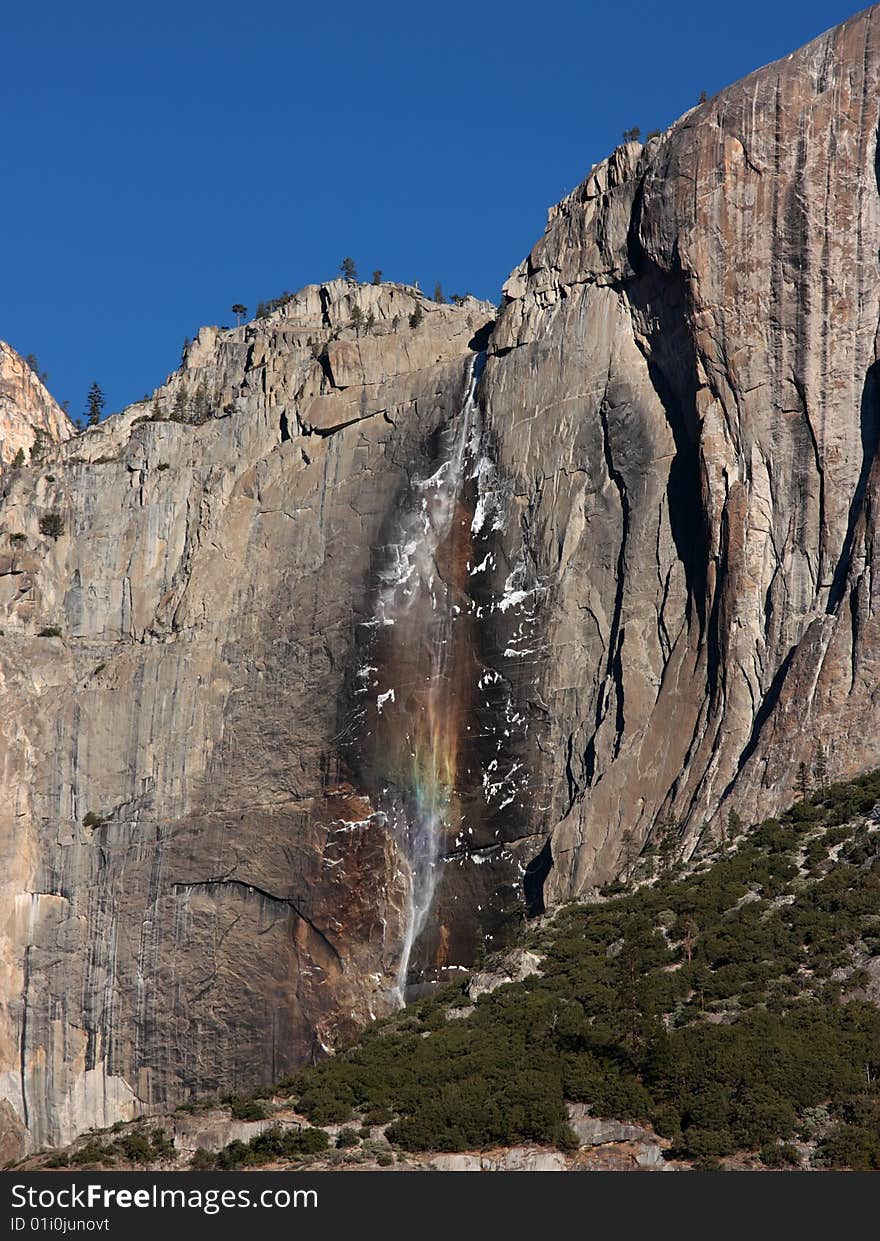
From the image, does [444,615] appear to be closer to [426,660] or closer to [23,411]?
[426,660]

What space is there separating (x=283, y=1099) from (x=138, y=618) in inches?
1438

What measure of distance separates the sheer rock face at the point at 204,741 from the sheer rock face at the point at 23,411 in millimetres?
22246

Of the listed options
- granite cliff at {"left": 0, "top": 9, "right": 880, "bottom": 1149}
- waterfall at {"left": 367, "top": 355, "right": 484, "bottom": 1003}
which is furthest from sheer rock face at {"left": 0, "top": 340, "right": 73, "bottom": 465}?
waterfall at {"left": 367, "top": 355, "right": 484, "bottom": 1003}

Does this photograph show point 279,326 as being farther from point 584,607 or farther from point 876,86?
point 876,86

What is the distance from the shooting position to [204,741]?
9638cm

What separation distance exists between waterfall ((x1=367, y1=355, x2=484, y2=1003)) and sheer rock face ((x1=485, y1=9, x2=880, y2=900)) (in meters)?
3.47

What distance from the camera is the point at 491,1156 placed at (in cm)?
6150

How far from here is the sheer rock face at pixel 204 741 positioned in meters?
91.5

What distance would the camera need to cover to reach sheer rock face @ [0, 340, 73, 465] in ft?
420

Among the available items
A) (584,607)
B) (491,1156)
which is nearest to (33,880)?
(584,607)

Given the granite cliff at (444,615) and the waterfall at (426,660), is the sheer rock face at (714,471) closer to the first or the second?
the granite cliff at (444,615)

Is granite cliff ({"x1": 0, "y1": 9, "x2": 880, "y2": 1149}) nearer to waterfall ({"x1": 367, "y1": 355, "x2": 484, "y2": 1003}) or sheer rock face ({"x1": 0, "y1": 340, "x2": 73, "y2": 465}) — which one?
waterfall ({"x1": 367, "y1": 355, "x2": 484, "y2": 1003})
